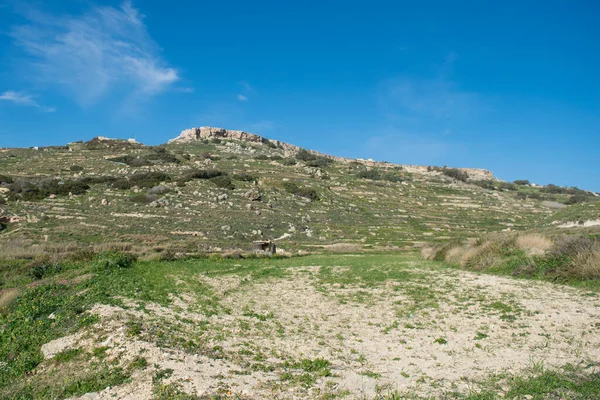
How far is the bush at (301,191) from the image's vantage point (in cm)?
4956

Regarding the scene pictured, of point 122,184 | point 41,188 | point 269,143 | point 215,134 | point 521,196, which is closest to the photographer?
point 41,188

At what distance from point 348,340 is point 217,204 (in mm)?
36285

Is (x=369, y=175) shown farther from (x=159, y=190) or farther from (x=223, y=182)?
(x=159, y=190)

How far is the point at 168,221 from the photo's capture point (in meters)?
36.5

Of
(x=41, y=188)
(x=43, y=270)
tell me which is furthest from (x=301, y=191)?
(x=43, y=270)

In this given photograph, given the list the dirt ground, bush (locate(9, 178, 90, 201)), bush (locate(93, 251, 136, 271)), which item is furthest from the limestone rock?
the dirt ground

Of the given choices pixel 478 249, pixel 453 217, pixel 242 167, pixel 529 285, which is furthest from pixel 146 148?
pixel 529 285

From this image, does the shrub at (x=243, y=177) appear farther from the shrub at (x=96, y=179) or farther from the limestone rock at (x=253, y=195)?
the shrub at (x=96, y=179)

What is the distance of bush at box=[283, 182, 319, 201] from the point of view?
163 ft

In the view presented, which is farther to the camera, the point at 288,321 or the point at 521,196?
the point at 521,196

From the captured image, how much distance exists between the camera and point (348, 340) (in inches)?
313

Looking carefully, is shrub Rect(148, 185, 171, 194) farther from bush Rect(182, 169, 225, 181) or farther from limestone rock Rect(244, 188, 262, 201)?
limestone rock Rect(244, 188, 262, 201)

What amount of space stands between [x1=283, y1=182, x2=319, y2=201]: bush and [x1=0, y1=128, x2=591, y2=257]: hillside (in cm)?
20

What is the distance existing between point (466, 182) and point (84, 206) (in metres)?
70.4
